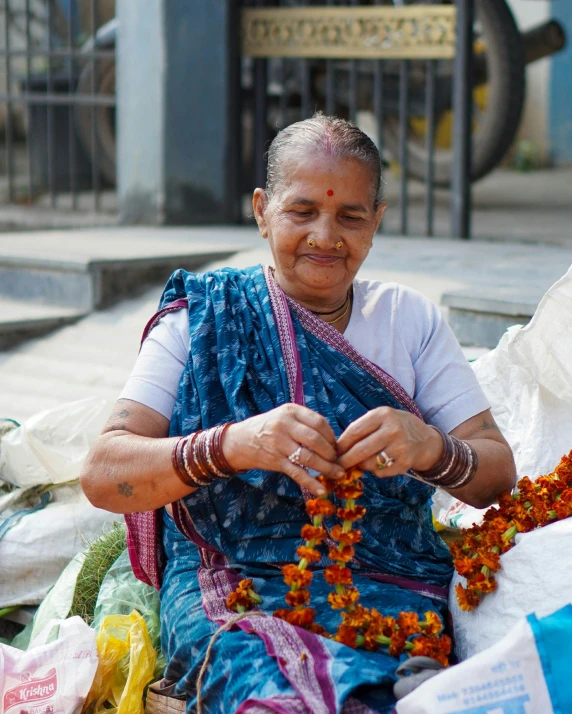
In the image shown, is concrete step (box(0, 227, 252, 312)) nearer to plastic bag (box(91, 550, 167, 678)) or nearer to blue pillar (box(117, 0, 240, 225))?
blue pillar (box(117, 0, 240, 225))

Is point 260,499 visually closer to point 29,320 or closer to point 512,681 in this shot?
point 512,681

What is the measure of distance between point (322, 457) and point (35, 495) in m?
1.57

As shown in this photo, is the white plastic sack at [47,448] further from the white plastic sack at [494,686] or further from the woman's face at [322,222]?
the white plastic sack at [494,686]

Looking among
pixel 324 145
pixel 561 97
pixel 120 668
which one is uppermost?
pixel 561 97

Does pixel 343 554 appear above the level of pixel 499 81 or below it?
below

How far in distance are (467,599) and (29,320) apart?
310cm

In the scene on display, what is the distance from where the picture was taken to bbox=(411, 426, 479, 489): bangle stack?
6.59ft

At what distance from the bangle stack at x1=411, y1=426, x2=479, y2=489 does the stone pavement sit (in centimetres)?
163

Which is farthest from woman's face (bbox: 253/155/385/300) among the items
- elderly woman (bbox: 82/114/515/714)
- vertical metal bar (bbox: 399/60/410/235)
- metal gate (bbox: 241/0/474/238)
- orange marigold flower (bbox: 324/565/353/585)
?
vertical metal bar (bbox: 399/60/410/235)

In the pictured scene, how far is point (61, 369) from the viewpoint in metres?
4.31

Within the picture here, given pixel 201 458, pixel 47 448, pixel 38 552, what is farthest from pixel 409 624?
pixel 47 448

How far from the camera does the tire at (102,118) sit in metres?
8.66

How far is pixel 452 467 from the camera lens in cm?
203

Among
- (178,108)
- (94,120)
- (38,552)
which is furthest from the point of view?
(94,120)
